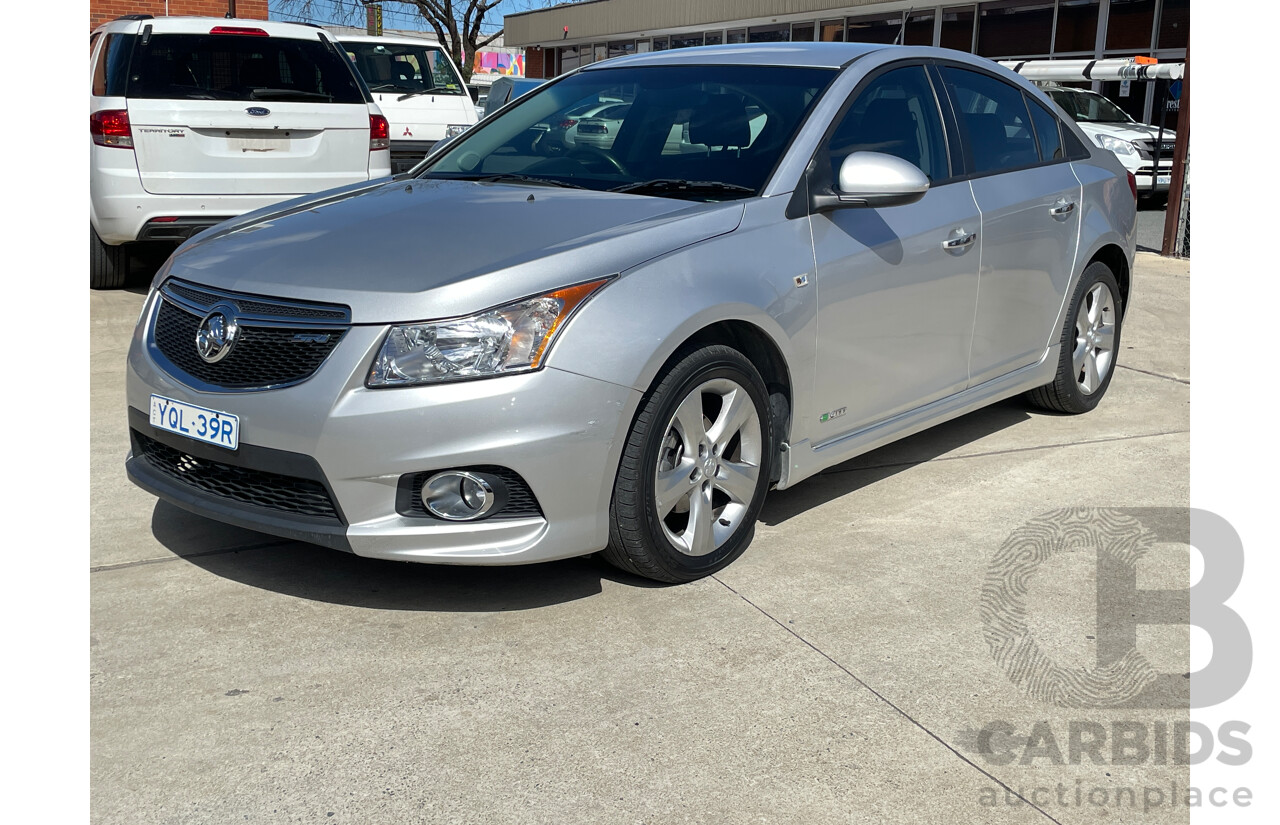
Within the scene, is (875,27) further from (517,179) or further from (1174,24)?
(517,179)

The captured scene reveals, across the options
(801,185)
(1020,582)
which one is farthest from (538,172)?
(1020,582)

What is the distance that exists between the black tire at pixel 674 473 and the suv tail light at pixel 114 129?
5262mm

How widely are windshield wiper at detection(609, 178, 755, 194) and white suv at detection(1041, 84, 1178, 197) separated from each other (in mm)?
13611

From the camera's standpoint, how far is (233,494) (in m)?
3.42

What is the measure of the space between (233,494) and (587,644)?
1090 millimetres

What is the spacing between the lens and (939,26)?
2494 cm

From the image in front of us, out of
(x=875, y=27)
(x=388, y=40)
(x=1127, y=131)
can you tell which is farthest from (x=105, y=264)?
(x=875, y=27)

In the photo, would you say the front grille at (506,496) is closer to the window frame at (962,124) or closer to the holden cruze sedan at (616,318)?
the holden cruze sedan at (616,318)

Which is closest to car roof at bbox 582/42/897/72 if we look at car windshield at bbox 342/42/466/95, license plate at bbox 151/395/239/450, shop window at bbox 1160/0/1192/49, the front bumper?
the front bumper

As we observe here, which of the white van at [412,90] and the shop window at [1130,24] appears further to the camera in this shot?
the shop window at [1130,24]

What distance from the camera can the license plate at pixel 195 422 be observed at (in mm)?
3312

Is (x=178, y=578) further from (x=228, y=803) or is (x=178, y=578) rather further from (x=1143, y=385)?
(x=1143, y=385)

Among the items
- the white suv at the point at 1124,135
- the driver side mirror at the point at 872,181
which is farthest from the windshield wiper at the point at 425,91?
the driver side mirror at the point at 872,181

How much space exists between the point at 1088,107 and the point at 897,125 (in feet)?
46.5
